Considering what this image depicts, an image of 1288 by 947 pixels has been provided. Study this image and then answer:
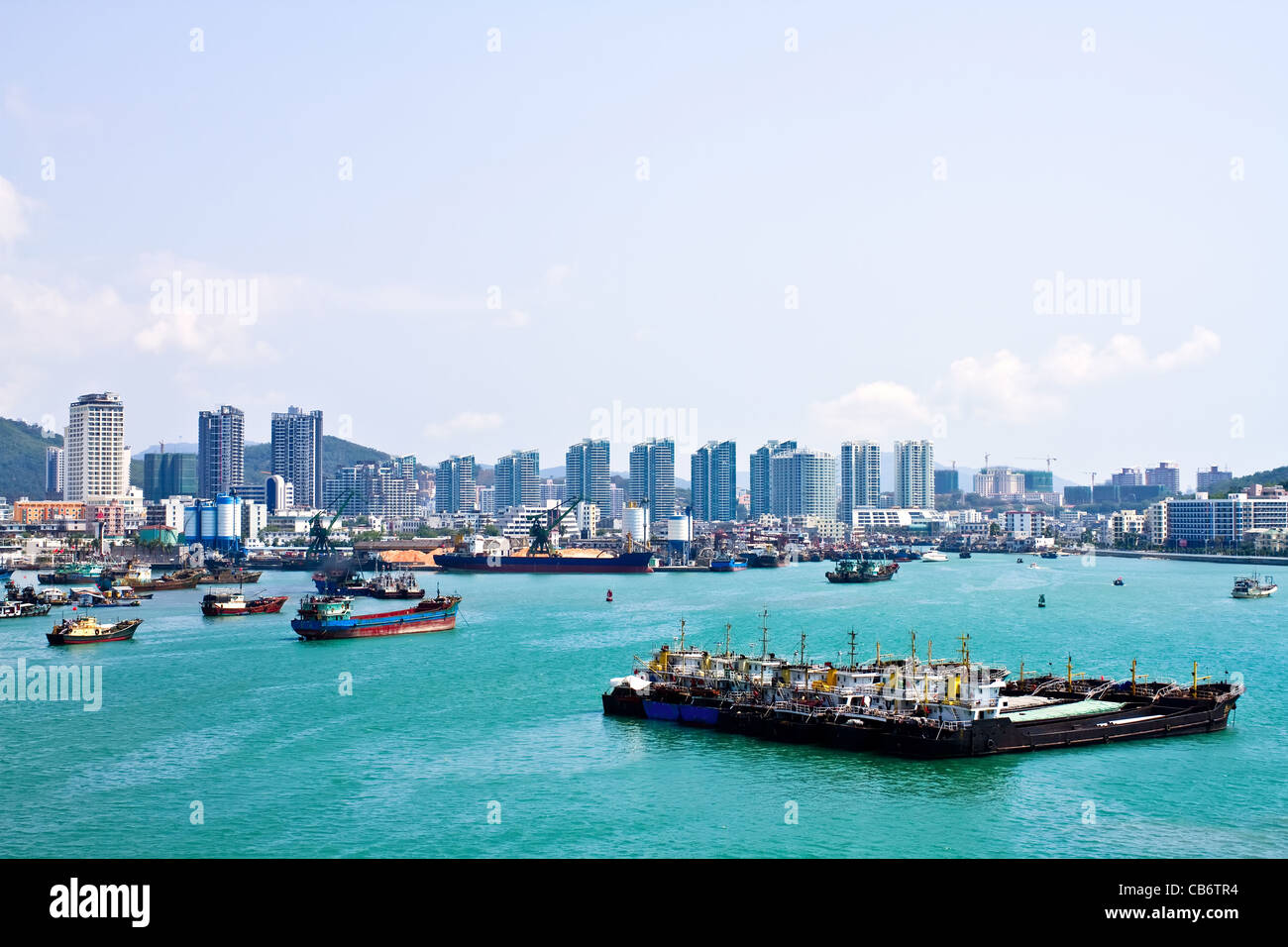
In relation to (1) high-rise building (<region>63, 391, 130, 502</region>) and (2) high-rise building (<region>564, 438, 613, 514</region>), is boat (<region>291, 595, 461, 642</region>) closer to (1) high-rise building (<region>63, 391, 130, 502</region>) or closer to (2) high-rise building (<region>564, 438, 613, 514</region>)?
(1) high-rise building (<region>63, 391, 130, 502</region>)

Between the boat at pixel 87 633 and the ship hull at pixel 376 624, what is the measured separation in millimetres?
5850

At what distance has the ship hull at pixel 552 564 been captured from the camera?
310 feet

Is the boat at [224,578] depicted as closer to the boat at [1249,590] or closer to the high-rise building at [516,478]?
the boat at [1249,590]

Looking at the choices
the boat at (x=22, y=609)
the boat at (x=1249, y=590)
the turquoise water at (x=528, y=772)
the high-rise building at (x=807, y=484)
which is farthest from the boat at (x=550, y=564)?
the high-rise building at (x=807, y=484)

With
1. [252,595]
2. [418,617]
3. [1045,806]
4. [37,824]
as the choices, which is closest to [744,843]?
[1045,806]

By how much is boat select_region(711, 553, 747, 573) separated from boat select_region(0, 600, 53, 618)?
56.9 meters

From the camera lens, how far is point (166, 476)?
19425 cm

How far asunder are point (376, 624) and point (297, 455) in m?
157

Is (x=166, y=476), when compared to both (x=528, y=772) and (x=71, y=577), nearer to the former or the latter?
(x=71, y=577)

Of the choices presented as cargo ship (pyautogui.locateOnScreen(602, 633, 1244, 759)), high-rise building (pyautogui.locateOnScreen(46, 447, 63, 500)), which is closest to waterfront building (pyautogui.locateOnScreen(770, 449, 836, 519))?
high-rise building (pyautogui.locateOnScreen(46, 447, 63, 500))
